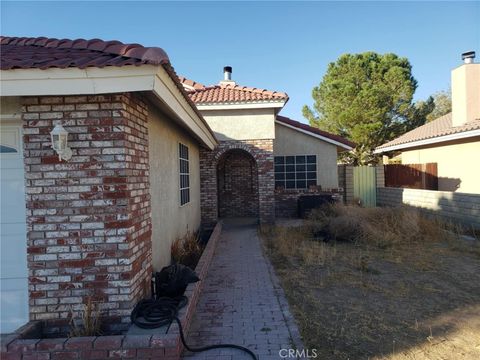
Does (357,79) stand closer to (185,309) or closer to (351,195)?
(351,195)

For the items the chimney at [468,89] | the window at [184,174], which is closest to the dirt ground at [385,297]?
the window at [184,174]

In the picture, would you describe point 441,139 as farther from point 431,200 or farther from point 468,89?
point 431,200

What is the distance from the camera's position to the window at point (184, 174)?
794 centimetres

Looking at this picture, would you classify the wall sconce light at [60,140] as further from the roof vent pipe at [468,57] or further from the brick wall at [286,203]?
the roof vent pipe at [468,57]

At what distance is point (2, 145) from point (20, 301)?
175 cm

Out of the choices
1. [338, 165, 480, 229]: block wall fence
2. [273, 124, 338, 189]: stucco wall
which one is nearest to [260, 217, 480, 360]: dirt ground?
[338, 165, 480, 229]: block wall fence

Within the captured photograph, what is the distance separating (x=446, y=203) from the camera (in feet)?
36.0

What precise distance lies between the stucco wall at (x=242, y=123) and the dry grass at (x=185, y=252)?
470 centimetres

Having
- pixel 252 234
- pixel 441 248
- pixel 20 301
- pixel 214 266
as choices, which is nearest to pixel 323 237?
pixel 252 234

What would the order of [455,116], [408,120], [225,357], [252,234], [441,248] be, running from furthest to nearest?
1. [408,120]
2. [455,116]
3. [252,234]
4. [441,248]
5. [225,357]

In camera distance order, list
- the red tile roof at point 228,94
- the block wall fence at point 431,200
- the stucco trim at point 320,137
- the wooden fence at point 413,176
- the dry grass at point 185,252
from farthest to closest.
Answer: the wooden fence at point 413,176 < the stucco trim at point 320,137 < the red tile roof at point 228,94 < the block wall fence at point 431,200 < the dry grass at point 185,252

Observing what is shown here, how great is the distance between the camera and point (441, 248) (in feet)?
26.7

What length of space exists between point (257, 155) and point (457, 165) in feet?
26.5

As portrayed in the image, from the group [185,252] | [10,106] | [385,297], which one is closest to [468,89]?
[385,297]
